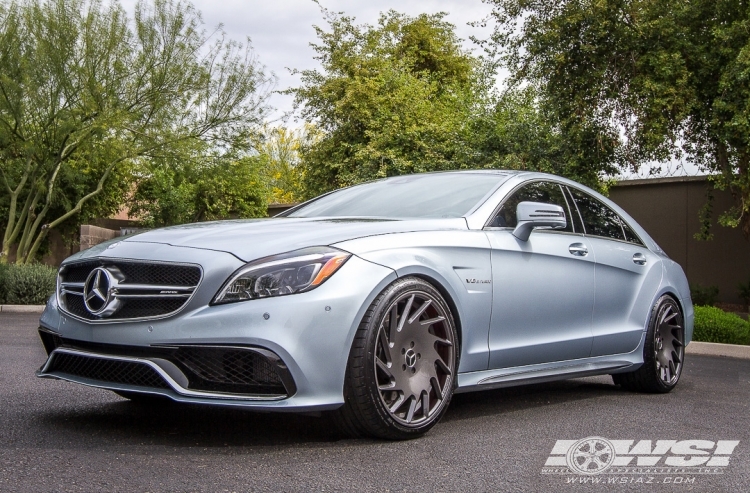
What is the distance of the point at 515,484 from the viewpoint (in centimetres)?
368

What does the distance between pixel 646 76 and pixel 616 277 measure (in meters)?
10.3

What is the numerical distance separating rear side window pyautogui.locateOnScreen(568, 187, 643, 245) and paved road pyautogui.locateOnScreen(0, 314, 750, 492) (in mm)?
1163

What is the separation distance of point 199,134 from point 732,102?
51.2ft

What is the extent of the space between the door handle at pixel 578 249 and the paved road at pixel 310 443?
0.98 m

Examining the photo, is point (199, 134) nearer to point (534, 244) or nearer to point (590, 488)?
point (534, 244)

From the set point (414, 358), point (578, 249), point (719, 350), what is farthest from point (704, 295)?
point (414, 358)

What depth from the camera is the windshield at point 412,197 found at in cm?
533

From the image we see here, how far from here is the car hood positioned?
4230 millimetres

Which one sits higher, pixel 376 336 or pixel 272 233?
pixel 272 233

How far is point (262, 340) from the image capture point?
3945mm

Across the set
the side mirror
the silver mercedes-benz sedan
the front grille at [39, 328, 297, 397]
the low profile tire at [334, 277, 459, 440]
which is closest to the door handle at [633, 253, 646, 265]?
the silver mercedes-benz sedan

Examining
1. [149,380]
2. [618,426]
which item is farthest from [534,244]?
[149,380]

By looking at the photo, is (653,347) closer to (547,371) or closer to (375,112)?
(547,371)

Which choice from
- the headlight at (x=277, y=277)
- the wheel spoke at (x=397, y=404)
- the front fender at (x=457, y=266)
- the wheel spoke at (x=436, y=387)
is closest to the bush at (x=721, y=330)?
the front fender at (x=457, y=266)
